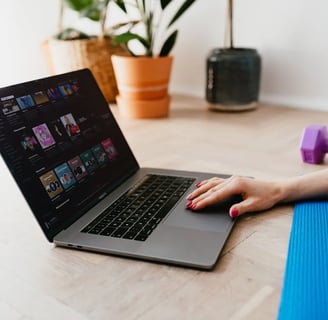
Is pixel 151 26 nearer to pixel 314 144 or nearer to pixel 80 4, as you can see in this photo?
pixel 80 4

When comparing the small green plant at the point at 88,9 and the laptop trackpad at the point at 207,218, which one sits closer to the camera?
the laptop trackpad at the point at 207,218

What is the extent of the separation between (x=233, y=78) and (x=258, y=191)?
34.3 inches

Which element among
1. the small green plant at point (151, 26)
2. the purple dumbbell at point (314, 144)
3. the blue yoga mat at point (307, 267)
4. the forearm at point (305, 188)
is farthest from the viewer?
the small green plant at point (151, 26)

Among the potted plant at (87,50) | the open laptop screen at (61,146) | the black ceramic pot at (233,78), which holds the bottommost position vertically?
the black ceramic pot at (233,78)

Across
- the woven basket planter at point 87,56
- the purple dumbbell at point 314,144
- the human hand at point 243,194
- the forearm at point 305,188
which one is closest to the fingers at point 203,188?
the human hand at point 243,194

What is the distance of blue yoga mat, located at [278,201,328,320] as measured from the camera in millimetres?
496

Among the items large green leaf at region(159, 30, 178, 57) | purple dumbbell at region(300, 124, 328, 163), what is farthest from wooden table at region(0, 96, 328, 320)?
large green leaf at region(159, 30, 178, 57)

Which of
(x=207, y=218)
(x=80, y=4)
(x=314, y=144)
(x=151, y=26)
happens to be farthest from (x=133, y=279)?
(x=80, y=4)

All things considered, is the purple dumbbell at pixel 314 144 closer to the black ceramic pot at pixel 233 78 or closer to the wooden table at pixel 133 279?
the wooden table at pixel 133 279

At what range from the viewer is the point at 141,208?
0.77 metres

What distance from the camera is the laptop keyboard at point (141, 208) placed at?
696 millimetres

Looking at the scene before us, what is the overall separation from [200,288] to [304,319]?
13cm

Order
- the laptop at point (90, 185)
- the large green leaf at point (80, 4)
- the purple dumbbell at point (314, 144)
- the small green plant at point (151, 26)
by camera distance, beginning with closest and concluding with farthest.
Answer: the laptop at point (90, 185), the purple dumbbell at point (314, 144), the small green plant at point (151, 26), the large green leaf at point (80, 4)

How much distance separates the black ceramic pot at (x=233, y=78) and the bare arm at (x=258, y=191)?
83cm
